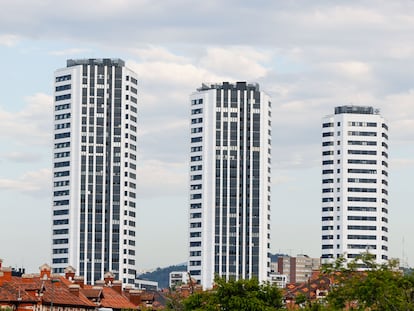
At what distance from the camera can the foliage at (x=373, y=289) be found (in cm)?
13250

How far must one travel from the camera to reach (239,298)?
6053 inches

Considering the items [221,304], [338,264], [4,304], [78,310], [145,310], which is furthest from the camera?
[78,310]

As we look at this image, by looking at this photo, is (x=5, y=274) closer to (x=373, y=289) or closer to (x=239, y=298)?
(x=239, y=298)

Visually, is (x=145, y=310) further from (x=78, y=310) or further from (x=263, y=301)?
(x=78, y=310)

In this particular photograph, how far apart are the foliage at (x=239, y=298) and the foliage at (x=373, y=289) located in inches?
487

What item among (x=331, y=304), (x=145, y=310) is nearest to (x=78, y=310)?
(x=145, y=310)

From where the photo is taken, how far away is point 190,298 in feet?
525

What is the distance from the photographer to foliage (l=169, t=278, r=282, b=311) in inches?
6043

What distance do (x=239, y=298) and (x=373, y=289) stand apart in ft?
76.6

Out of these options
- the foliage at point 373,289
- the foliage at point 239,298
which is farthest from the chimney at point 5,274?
the foliage at point 373,289

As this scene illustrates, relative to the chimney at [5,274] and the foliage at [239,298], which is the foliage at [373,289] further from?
the chimney at [5,274]

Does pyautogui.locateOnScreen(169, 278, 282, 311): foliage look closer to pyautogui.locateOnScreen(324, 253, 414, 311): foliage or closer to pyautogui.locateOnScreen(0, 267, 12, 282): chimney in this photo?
pyautogui.locateOnScreen(324, 253, 414, 311): foliage

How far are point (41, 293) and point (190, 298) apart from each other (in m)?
29.1

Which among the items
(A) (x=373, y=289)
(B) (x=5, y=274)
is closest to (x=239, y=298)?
(A) (x=373, y=289)
